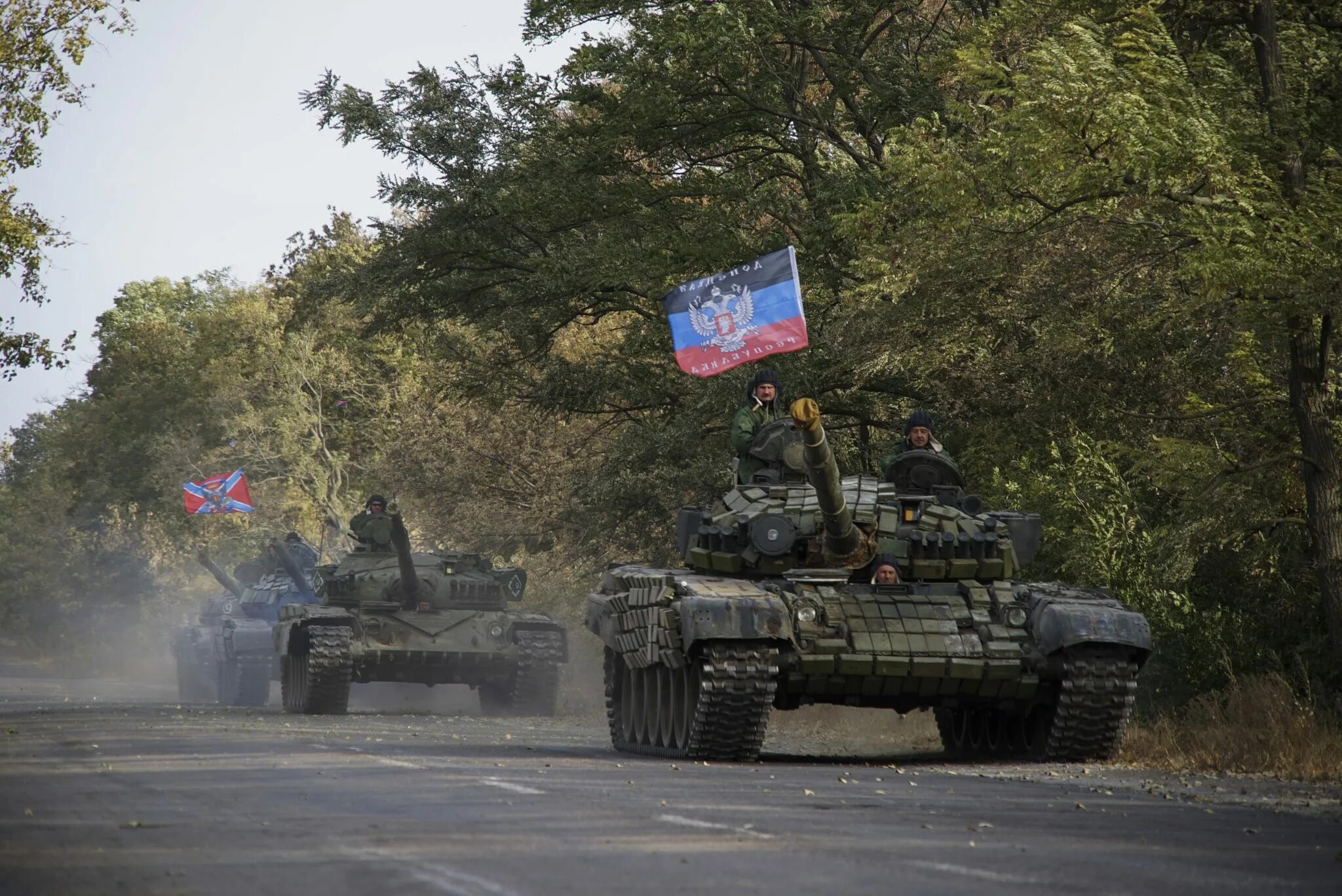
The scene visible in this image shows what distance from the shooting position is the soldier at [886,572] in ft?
53.8

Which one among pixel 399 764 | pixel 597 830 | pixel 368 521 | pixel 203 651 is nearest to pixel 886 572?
pixel 399 764

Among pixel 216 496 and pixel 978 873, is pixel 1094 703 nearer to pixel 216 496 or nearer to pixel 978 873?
pixel 978 873

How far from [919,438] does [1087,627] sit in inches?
128

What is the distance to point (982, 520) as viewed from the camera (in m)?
17.0

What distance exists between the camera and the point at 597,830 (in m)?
9.54

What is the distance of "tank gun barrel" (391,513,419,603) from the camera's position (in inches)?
1043

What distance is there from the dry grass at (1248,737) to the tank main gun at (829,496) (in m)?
2.76

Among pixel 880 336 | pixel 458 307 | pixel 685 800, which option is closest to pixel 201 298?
pixel 458 307

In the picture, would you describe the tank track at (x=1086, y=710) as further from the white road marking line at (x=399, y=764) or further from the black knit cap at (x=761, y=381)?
the white road marking line at (x=399, y=764)

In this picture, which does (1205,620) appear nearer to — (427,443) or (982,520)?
(982,520)

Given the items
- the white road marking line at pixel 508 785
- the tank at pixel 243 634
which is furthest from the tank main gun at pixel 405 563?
the white road marking line at pixel 508 785

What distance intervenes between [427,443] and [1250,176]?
25162 mm

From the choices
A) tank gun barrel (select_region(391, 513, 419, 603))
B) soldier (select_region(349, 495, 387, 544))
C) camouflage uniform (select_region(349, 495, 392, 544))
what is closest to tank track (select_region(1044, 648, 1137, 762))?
tank gun barrel (select_region(391, 513, 419, 603))

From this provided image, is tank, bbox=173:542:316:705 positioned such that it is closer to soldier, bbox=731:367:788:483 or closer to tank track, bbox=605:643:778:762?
soldier, bbox=731:367:788:483
